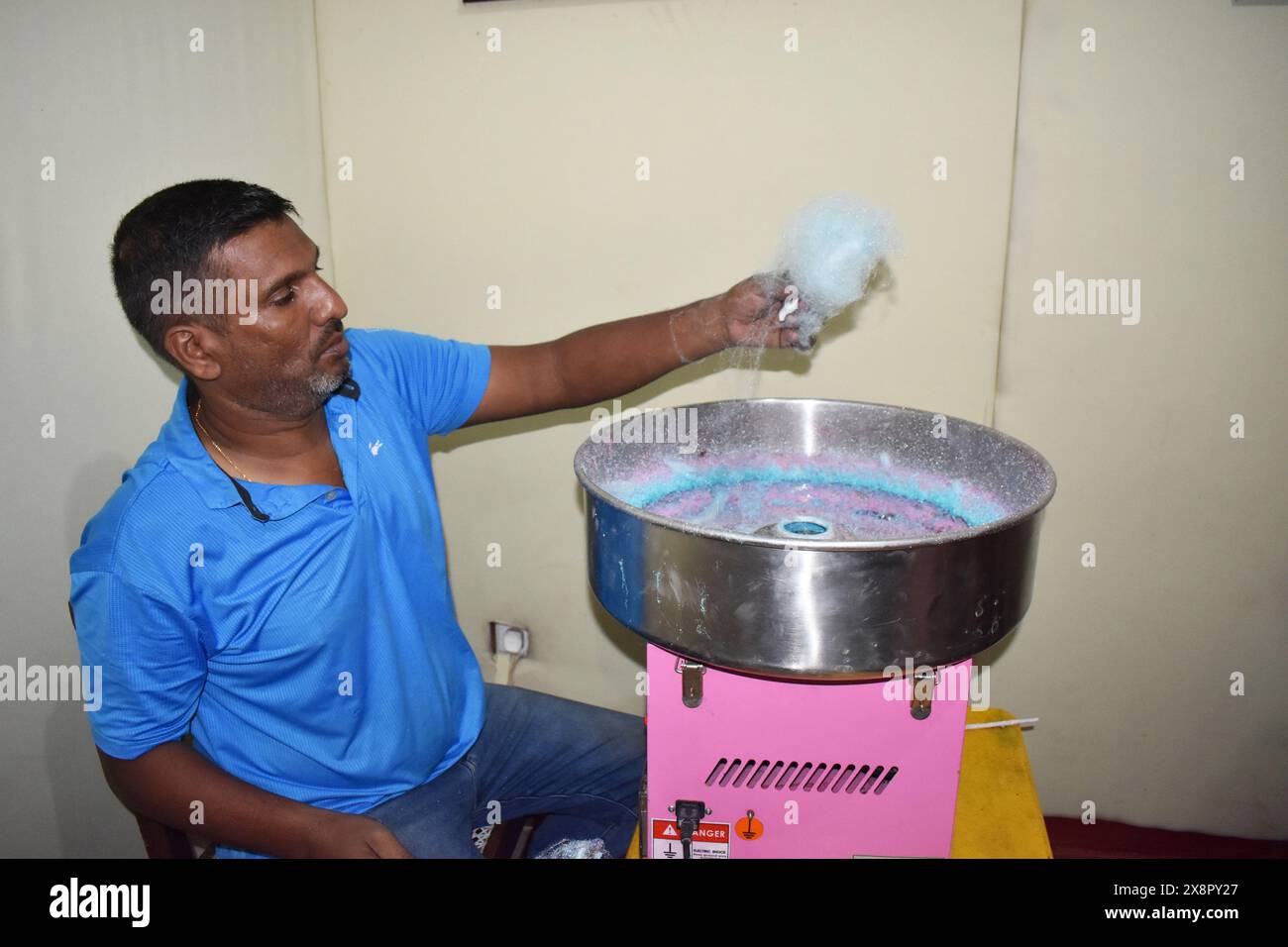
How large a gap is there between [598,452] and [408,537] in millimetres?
407

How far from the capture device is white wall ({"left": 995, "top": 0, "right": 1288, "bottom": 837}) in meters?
1.72

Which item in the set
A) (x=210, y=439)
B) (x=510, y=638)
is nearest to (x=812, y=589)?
(x=210, y=439)

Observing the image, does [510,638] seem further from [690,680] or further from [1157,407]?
[1157,407]

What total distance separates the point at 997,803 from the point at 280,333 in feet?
4.36

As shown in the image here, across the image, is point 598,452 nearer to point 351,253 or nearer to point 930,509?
point 930,509

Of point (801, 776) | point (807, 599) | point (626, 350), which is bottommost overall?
point (801, 776)

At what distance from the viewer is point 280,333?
4.42 ft

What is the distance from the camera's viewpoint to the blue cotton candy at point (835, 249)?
131cm

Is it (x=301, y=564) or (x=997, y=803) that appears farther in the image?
(x=997, y=803)

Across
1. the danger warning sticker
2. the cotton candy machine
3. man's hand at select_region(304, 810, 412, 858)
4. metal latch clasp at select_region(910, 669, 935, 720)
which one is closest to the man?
man's hand at select_region(304, 810, 412, 858)

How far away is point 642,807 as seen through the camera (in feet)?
4.38

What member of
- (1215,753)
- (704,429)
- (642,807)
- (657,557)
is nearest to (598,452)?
(704,429)

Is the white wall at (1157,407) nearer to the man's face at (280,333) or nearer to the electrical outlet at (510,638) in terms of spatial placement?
the electrical outlet at (510,638)

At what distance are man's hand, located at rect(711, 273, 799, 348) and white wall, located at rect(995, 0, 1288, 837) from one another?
2.24 feet
